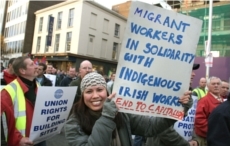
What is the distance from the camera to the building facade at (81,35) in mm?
24469

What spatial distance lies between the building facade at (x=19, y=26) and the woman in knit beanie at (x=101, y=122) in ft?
105

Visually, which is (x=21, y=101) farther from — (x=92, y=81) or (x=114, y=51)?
(x=114, y=51)

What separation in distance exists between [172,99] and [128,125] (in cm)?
43

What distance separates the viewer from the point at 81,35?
24.3 metres

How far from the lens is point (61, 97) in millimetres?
2992

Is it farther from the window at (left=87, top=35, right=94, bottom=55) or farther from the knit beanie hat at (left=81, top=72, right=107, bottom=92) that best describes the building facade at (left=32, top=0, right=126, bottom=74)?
the knit beanie hat at (left=81, top=72, right=107, bottom=92)

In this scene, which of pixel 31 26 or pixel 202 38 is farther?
pixel 31 26

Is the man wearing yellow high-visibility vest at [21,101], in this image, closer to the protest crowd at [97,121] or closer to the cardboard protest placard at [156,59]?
the protest crowd at [97,121]

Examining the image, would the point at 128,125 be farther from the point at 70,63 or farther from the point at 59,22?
the point at 59,22

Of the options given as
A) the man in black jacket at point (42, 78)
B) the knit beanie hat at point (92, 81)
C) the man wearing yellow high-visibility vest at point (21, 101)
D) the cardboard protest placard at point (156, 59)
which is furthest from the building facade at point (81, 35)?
the cardboard protest placard at point (156, 59)

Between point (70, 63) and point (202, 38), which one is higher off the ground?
point (202, 38)

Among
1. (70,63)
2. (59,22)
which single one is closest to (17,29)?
(59,22)

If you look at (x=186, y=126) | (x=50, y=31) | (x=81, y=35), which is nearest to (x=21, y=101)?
(x=186, y=126)

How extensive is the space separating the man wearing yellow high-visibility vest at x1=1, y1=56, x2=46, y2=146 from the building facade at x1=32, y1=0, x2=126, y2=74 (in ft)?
69.2
